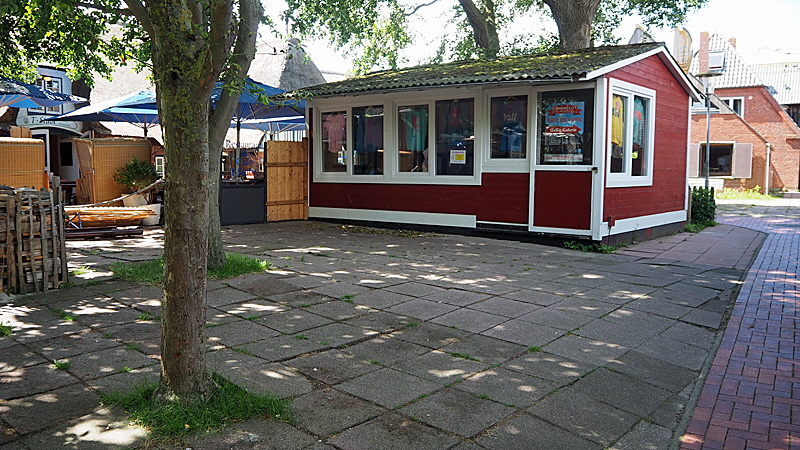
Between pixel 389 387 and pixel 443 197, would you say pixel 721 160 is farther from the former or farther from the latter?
pixel 389 387

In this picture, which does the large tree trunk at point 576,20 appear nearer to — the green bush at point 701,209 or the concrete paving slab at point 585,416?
the green bush at point 701,209

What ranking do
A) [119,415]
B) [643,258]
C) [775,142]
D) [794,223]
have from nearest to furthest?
1. [119,415]
2. [643,258]
3. [794,223]
4. [775,142]

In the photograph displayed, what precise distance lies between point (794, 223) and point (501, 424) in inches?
690

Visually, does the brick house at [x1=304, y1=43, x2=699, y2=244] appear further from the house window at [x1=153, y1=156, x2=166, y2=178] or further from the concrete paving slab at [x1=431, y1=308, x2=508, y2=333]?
the concrete paving slab at [x1=431, y1=308, x2=508, y2=333]

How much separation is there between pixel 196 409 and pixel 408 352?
1812 millimetres

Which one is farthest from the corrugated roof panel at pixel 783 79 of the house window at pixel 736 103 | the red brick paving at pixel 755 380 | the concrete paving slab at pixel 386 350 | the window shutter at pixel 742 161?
the concrete paving slab at pixel 386 350

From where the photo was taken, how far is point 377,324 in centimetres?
559

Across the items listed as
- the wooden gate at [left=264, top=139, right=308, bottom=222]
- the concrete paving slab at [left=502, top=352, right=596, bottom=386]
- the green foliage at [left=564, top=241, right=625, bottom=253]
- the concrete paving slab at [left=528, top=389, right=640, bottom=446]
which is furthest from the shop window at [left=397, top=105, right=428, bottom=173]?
the concrete paving slab at [left=528, top=389, right=640, bottom=446]

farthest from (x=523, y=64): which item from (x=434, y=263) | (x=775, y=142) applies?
(x=775, y=142)

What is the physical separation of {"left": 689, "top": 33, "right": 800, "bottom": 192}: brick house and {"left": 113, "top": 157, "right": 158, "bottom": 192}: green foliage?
27.7 m

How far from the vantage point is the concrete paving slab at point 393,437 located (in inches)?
130

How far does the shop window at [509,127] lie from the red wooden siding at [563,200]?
0.69m

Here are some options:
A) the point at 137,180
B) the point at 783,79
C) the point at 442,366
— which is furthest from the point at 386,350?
the point at 783,79

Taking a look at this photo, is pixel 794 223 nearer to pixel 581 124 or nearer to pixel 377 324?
pixel 581 124
